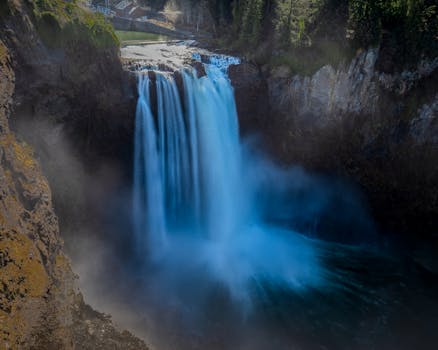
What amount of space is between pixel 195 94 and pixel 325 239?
10.0m

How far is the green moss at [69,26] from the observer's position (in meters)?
11.9

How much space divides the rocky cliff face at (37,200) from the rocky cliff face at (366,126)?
25.4 feet

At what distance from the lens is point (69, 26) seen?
12.7 meters

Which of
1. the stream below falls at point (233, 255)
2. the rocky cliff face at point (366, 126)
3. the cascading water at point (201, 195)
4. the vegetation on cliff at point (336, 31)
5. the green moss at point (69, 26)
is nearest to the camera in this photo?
the stream below falls at point (233, 255)

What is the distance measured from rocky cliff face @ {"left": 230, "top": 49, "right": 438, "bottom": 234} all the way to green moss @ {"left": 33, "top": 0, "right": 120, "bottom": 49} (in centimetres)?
646

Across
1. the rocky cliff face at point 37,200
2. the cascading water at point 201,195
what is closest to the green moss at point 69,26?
the rocky cliff face at point 37,200

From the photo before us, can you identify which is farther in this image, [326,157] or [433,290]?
[326,157]

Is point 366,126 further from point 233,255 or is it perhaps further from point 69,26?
point 69,26

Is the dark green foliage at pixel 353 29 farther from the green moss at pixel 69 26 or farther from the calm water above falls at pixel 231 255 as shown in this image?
the green moss at pixel 69 26

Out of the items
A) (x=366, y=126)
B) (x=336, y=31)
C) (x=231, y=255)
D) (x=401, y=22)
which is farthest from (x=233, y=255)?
(x=401, y=22)

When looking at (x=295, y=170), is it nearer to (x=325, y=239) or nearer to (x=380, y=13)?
(x=325, y=239)

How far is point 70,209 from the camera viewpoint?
43.3 ft

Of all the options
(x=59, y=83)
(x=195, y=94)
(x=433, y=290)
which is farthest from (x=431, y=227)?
(x=59, y=83)

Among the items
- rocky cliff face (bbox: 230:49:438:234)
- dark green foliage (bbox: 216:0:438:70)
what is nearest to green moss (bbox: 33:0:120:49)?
rocky cliff face (bbox: 230:49:438:234)
